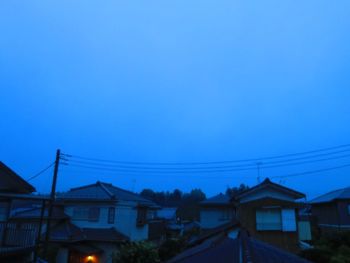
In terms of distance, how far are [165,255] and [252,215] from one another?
7.66 metres

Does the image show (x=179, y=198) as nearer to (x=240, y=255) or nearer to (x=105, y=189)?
(x=105, y=189)

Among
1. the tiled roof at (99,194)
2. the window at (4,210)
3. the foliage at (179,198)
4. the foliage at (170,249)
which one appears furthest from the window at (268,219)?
the foliage at (179,198)

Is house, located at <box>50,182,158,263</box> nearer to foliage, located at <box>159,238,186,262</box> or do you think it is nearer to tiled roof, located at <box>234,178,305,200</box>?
foliage, located at <box>159,238,186,262</box>

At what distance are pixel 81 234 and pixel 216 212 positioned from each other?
12.4 m

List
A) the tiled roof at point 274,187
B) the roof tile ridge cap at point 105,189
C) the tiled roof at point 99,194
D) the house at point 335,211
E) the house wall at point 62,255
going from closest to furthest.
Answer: the tiled roof at point 274,187 < the house wall at point 62,255 < the roof tile ridge cap at point 105,189 < the tiled roof at point 99,194 < the house at point 335,211

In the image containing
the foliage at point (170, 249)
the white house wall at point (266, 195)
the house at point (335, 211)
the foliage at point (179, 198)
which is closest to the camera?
the white house wall at point (266, 195)

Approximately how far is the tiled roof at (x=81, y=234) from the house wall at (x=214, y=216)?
27.9 feet

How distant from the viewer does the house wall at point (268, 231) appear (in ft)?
63.0

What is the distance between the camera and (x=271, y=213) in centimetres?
2020

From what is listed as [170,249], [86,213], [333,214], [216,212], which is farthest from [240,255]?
[333,214]

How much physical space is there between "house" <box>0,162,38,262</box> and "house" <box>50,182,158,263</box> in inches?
272

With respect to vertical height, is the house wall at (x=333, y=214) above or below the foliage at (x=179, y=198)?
below

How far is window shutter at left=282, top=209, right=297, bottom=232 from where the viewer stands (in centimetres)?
1939

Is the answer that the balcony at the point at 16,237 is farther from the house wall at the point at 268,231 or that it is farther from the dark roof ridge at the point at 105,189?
the house wall at the point at 268,231
